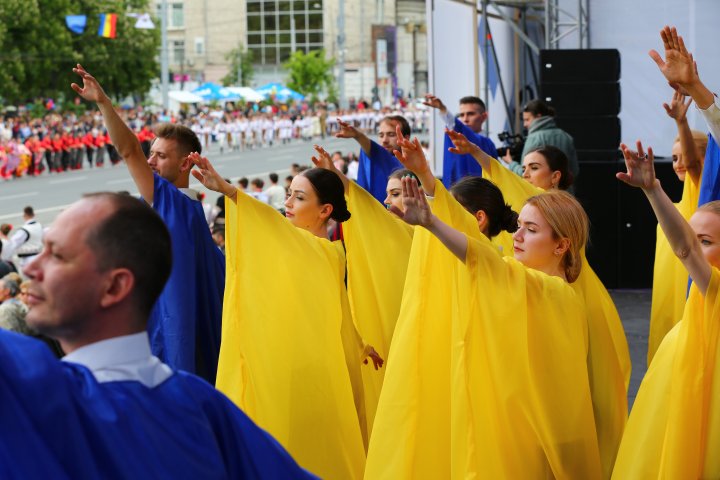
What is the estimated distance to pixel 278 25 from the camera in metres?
89.9

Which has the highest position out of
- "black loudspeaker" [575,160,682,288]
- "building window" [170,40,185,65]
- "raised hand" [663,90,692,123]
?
"building window" [170,40,185,65]

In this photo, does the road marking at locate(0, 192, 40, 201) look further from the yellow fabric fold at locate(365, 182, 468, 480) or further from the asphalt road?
the yellow fabric fold at locate(365, 182, 468, 480)

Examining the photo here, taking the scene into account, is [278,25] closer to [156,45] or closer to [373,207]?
[156,45]

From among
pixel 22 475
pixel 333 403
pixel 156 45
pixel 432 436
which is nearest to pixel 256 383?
pixel 333 403

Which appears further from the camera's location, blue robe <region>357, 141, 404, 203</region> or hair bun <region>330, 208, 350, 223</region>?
blue robe <region>357, 141, 404, 203</region>

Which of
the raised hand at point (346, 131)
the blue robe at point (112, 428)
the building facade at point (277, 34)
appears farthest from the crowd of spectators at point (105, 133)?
the blue robe at point (112, 428)

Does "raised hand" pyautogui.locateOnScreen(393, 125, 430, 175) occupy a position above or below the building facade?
below

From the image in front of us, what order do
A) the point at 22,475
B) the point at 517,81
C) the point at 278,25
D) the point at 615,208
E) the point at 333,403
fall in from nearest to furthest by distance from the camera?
the point at 22,475 → the point at 333,403 → the point at 615,208 → the point at 517,81 → the point at 278,25

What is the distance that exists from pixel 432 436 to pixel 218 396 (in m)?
2.62

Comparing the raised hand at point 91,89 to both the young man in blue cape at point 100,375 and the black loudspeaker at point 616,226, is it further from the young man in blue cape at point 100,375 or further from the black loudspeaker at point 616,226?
the black loudspeaker at point 616,226

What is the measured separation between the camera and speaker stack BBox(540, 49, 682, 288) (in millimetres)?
12172

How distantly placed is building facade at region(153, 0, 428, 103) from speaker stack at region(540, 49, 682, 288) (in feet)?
247

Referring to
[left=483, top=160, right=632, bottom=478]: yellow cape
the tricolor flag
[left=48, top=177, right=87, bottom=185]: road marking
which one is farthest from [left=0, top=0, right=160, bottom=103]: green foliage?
[left=483, top=160, right=632, bottom=478]: yellow cape

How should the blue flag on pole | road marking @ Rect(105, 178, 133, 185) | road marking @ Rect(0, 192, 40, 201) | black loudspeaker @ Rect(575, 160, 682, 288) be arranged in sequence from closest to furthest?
black loudspeaker @ Rect(575, 160, 682, 288)
road marking @ Rect(0, 192, 40, 201)
road marking @ Rect(105, 178, 133, 185)
the blue flag on pole
